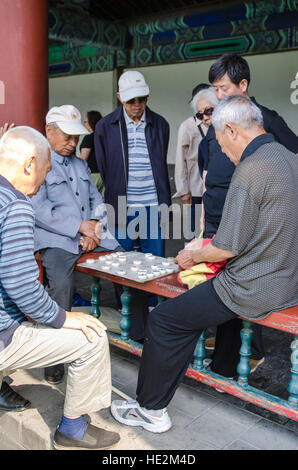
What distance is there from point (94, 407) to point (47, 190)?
1299 millimetres

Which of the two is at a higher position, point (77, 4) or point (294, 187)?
point (77, 4)

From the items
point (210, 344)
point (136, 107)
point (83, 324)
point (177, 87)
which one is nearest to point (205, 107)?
point (136, 107)

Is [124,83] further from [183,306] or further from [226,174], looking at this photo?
[183,306]

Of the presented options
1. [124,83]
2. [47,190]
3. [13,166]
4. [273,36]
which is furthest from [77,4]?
[13,166]

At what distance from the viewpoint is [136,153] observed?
3.29m

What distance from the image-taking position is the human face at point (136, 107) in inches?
124

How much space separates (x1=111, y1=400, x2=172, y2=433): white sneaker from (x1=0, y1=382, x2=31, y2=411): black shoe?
0.45m

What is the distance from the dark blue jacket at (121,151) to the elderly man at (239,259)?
3.90 feet

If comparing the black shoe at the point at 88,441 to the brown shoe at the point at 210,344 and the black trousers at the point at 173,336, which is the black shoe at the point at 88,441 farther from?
the brown shoe at the point at 210,344

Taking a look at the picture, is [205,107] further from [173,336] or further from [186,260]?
[173,336]

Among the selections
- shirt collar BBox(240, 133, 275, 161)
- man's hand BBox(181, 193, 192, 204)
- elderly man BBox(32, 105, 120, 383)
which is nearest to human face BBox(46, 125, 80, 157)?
elderly man BBox(32, 105, 120, 383)

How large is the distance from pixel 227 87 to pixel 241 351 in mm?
1358

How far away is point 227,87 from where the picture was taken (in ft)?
8.38

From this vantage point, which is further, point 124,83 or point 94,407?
point 124,83
